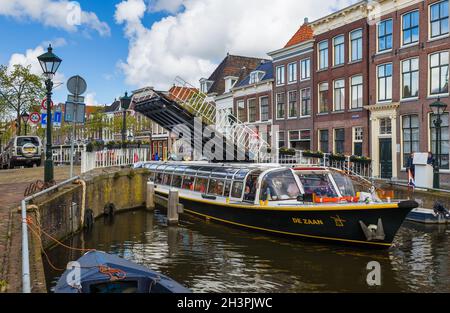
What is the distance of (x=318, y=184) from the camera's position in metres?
14.4

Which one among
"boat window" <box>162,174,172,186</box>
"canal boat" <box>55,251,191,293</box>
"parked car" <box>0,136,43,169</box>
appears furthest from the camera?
"parked car" <box>0,136,43,169</box>

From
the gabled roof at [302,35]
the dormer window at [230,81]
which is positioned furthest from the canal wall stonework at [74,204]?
the dormer window at [230,81]

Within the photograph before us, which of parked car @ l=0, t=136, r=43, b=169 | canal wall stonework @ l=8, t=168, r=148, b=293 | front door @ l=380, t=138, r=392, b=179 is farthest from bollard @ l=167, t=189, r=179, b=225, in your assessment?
parked car @ l=0, t=136, r=43, b=169

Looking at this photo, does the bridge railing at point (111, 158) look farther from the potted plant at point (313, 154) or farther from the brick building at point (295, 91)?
the brick building at point (295, 91)

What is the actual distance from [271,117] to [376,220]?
2559 cm

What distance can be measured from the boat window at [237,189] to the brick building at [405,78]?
12.9 m

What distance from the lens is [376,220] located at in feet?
39.4

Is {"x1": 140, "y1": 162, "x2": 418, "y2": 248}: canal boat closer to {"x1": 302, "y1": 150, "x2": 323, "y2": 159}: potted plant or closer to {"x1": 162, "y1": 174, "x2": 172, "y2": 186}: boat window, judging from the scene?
{"x1": 162, "y1": 174, "x2": 172, "y2": 186}: boat window

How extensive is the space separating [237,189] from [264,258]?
14.8 ft

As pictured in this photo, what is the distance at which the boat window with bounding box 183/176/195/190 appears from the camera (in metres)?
20.0

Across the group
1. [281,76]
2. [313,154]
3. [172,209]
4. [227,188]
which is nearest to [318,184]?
[227,188]

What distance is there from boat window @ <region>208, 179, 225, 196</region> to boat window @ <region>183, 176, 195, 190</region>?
1.85 metres

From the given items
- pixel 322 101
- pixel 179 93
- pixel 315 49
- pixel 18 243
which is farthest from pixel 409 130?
pixel 18 243
